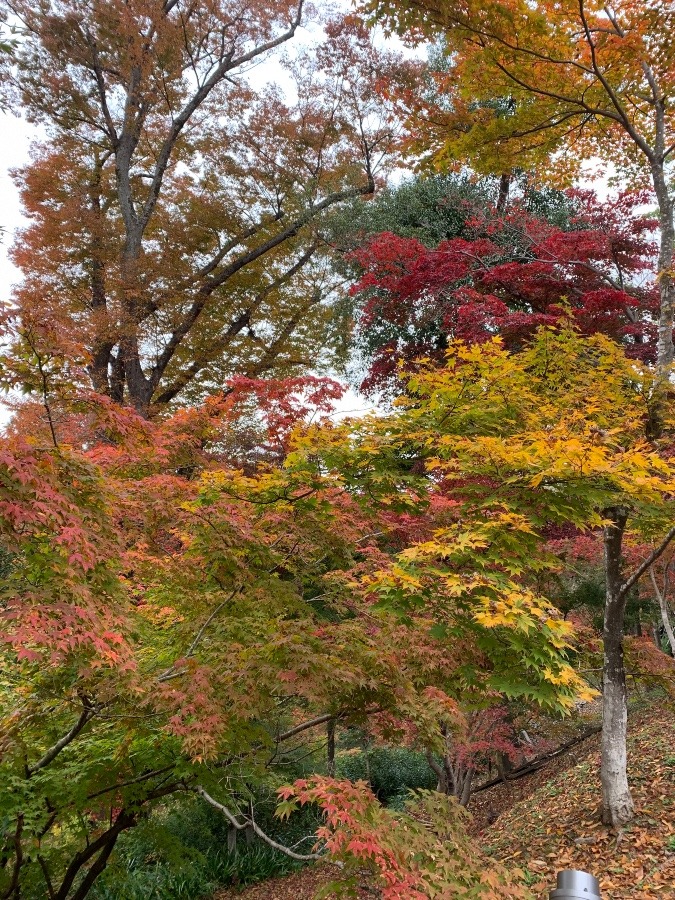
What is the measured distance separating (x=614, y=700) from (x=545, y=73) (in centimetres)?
610

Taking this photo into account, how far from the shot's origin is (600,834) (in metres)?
4.46

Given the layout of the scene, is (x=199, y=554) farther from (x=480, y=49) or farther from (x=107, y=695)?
(x=480, y=49)

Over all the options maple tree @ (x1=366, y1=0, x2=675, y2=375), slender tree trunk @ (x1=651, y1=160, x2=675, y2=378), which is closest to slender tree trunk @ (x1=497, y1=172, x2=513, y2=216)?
maple tree @ (x1=366, y1=0, x2=675, y2=375)

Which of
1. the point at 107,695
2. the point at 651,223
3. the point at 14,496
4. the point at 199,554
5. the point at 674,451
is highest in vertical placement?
the point at 651,223

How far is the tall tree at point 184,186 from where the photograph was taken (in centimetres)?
1101

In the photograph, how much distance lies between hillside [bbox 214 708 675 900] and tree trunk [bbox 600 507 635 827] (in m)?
0.18

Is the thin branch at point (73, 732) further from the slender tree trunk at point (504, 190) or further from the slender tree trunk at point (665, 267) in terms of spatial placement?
the slender tree trunk at point (504, 190)

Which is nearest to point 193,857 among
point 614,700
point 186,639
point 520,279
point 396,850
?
point 186,639

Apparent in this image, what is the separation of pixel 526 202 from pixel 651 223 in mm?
3812

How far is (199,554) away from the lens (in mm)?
3859

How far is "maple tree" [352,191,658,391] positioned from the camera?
7617 mm

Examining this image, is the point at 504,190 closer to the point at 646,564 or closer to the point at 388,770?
the point at 646,564

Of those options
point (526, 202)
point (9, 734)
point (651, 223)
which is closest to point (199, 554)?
point (9, 734)

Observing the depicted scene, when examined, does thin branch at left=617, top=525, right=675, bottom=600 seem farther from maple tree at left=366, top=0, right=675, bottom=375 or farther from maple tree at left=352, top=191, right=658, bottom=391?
maple tree at left=352, top=191, right=658, bottom=391
